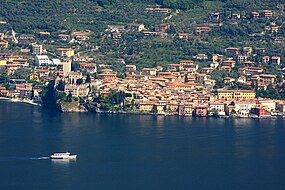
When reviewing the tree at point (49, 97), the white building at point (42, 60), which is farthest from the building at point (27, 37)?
the tree at point (49, 97)

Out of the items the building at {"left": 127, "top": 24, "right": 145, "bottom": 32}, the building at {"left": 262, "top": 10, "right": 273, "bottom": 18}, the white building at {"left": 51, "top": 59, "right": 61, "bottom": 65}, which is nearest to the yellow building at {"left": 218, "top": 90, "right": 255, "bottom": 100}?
the white building at {"left": 51, "top": 59, "right": 61, "bottom": 65}

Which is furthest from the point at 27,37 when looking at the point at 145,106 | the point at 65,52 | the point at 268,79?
the point at 145,106

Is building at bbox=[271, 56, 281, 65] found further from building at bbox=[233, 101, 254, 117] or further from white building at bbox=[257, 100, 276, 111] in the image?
building at bbox=[233, 101, 254, 117]

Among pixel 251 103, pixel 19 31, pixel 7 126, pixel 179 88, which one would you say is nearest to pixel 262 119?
pixel 251 103

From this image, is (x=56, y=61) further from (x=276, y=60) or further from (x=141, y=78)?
(x=276, y=60)

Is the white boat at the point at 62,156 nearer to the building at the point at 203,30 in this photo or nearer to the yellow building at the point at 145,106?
the yellow building at the point at 145,106

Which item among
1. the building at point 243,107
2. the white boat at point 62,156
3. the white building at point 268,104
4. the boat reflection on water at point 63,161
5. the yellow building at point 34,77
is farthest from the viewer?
the yellow building at point 34,77
